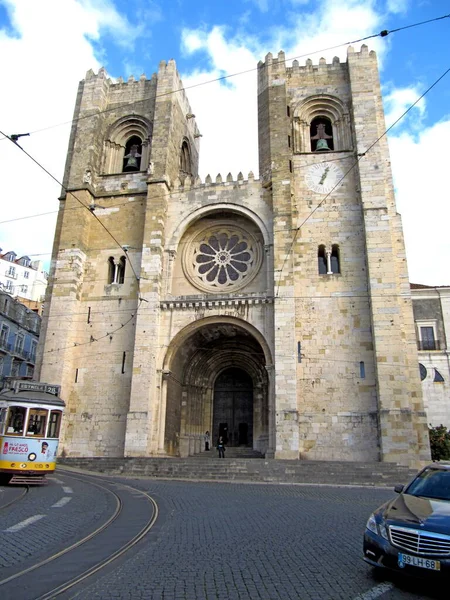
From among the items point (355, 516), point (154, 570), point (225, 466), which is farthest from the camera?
point (225, 466)

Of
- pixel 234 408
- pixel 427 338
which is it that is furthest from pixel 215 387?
pixel 427 338

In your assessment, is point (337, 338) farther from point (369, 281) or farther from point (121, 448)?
point (121, 448)

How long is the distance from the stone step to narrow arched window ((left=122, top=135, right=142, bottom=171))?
13927 millimetres

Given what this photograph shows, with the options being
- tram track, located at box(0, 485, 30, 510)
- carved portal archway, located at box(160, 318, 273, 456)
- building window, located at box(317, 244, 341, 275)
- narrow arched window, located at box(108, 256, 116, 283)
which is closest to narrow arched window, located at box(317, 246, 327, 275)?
building window, located at box(317, 244, 341, 275)

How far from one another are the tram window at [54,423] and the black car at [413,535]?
9889mm

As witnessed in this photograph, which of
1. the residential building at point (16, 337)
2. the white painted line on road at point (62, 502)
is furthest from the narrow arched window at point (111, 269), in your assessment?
the white painted line on road at point (62, 502)

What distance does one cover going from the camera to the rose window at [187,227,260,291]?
20.6 meters

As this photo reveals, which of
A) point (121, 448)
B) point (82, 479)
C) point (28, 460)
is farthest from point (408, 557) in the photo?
point (121, 448)

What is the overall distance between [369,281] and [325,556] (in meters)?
14.1

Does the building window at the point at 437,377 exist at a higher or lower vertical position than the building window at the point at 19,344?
lower

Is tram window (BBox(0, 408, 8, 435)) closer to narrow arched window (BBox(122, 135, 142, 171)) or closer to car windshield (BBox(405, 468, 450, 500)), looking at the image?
car windshield (BBox(405, 468, 450, 500))

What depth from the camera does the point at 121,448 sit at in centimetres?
1811

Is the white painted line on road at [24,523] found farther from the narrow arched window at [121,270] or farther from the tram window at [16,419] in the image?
the narrow arched window at [121,270]

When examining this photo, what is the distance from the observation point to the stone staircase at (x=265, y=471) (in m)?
14.2
